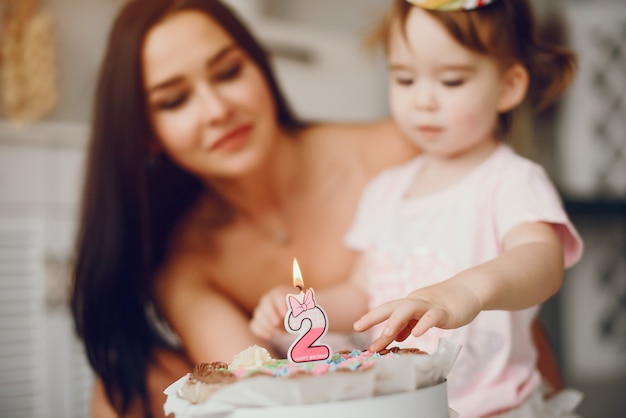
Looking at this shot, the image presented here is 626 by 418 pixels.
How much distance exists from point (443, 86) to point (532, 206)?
0.24 m

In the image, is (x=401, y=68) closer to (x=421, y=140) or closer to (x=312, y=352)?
(x=421, y=140)

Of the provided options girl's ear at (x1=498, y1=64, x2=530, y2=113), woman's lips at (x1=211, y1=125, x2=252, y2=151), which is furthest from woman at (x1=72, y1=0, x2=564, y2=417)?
girl's ear at (x1=498, y1=64, x2=530, y2=113)

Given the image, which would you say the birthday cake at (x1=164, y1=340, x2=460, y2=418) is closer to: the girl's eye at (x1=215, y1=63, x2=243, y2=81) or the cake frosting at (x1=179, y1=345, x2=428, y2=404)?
the cake frosting at (x1=179, y1=345, x2=428, y2=404)

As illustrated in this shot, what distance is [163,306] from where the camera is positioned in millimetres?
1607

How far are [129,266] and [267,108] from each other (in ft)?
1.41

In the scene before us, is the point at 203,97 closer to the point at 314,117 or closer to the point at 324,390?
the point at 324,390

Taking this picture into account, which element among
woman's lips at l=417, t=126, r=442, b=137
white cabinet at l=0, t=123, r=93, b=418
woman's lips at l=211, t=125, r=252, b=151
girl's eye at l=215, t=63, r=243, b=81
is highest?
girl's eye at l=215, t=63, r=243, b=81

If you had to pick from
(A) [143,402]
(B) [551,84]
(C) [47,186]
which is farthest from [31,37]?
(B) [551,84]

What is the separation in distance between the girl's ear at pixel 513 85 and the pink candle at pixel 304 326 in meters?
0.56

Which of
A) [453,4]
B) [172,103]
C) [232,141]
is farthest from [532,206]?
[172,103]

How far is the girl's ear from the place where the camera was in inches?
49.5

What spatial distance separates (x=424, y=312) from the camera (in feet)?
2.70

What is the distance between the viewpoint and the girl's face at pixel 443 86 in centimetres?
120

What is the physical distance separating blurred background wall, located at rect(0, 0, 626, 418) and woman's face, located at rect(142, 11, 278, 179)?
0.66 meters
